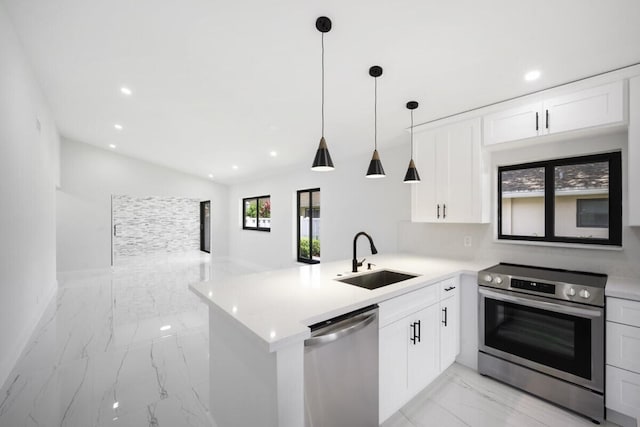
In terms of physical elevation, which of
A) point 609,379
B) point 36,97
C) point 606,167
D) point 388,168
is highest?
point 36,97

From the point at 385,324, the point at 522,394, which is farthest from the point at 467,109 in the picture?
the point at 522,394

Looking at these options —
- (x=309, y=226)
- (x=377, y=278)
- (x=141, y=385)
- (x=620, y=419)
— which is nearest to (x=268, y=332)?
(x=377, y=278)

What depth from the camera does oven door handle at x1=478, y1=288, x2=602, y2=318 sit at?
71.7 inches

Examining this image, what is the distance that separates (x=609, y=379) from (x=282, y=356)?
2260mm

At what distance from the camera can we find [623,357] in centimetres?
176

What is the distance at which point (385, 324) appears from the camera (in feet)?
5.54

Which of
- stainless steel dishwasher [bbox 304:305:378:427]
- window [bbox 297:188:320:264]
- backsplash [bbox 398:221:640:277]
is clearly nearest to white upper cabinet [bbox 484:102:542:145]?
backsplash [bbox 398:221:640:277]

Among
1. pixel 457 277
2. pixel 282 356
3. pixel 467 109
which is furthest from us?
pixel 467 109

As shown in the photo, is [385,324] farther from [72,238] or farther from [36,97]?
[72,238]

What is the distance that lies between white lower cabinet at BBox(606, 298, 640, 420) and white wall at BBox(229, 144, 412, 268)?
6.59ft

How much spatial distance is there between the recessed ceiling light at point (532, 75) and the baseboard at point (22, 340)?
4.87 meters

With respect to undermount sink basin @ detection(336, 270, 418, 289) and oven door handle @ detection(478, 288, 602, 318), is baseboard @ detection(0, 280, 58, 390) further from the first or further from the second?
oven door handle @ detection(478, 288, 602, 318)

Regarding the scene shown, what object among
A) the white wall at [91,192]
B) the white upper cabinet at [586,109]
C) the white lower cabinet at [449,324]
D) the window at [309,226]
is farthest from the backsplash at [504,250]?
the white wall at [91,192]

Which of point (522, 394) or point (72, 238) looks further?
point (72, 238)
